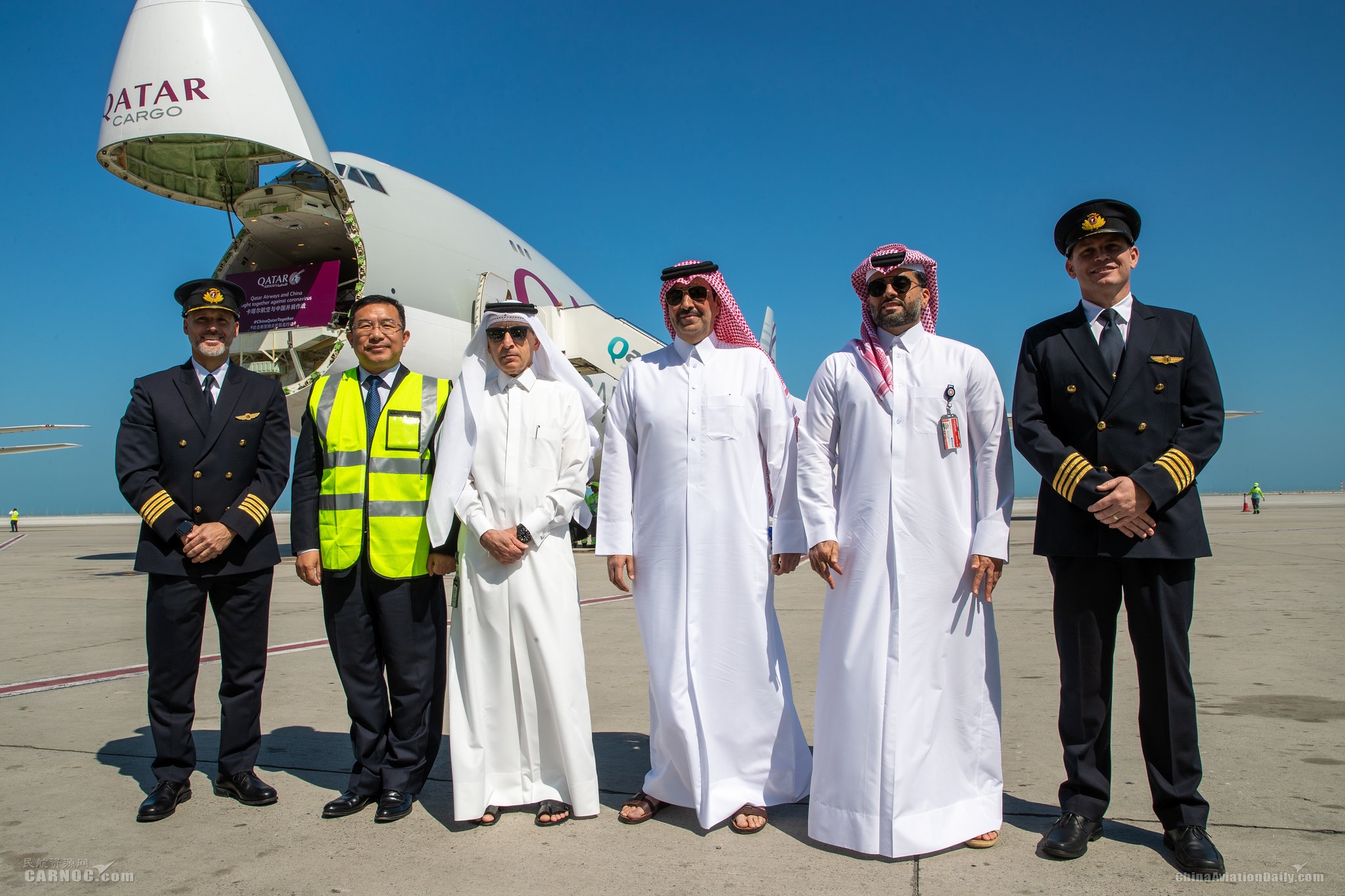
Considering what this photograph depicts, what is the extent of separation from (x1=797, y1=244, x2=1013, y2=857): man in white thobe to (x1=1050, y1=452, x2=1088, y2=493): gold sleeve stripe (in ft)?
0.69

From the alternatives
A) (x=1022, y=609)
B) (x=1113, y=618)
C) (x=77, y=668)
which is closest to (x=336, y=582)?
(x=1113, y=618)

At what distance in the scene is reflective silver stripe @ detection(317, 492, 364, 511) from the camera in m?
3.26

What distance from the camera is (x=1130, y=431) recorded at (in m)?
Answer: 2.69

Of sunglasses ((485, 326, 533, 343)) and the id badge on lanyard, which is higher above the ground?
sunglasses ((485, 326, 533, 343))

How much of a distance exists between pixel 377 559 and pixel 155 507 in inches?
36.7

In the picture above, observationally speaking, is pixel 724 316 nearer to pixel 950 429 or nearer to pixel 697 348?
pixel 697 348

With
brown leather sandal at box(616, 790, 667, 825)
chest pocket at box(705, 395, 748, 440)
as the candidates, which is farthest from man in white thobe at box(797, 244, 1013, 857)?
brown leather sandal at box(616, 790, 667, 825)

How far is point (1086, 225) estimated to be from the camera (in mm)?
2797

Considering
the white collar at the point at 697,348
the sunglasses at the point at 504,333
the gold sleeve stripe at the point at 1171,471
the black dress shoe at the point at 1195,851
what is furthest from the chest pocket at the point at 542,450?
the black dress shoe at the point at 1195,851

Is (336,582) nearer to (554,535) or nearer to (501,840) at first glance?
(554,535)

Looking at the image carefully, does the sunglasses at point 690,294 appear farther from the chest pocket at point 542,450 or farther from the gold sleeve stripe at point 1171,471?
the gold sleeve stripe at point 1171,471

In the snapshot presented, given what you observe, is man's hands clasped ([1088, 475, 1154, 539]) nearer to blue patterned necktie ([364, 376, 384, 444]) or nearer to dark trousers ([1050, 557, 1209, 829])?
dark trousers ([1050, 557, 1209, 829])

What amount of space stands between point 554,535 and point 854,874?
→ 1574 millimetres

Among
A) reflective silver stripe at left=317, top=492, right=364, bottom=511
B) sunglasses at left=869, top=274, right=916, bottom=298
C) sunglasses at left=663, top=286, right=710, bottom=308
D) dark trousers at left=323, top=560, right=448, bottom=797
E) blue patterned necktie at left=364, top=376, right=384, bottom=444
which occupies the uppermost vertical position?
sunglasses at left=663, top=286, right=710, bottom=308
